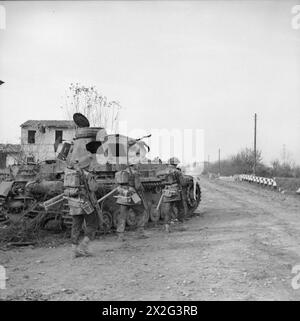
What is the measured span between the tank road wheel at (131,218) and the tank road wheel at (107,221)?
57 centimetres

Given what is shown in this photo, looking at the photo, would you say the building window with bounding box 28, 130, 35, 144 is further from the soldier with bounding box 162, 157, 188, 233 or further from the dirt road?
the dirt road

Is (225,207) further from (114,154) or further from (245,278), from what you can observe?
(245,278)

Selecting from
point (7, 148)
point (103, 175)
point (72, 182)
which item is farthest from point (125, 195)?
point (7, 148)

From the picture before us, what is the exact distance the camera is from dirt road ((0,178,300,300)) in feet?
17.5

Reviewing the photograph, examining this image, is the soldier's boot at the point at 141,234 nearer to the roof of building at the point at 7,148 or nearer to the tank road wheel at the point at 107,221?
the tank road wheel at the point at 107,221

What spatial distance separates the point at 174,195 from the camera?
11.8 metres

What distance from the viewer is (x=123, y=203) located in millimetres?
9180

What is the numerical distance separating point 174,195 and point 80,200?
172 inches

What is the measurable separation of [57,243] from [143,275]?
3.11 metres

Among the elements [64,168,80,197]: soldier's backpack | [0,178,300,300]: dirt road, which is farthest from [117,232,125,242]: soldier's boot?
[64,168,80,197]: soldier's backpack

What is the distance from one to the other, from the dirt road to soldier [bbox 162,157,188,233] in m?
1.39

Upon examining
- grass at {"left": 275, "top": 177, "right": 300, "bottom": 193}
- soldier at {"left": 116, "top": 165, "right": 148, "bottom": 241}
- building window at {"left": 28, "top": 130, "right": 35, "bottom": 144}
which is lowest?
grass at {"left": 275, "top": 177, "right": 300, "bottom": 193}

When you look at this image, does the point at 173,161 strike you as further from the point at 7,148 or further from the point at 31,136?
the point at 31,136

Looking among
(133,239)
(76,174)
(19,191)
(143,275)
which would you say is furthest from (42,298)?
(19,191)
